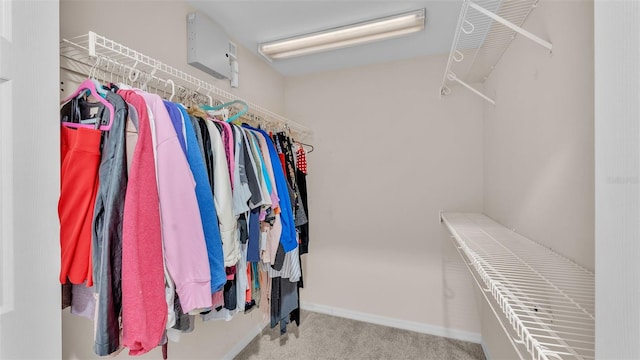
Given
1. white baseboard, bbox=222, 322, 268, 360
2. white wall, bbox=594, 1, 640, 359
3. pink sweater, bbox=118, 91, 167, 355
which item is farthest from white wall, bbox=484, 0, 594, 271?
white baseboard, bbox=222, 322, 268, 360

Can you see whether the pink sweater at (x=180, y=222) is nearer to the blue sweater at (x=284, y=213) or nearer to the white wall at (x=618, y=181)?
the blue sweater at (x=284, y=213)

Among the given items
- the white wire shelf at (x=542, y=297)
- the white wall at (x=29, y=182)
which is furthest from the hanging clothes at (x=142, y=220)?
the white wire shelf at (x=542, y=297)

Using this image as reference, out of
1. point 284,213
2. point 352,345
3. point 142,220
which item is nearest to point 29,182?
point 142,220

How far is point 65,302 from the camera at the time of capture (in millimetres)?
887

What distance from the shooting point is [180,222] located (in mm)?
857

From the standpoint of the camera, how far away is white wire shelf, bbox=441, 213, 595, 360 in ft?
1.66

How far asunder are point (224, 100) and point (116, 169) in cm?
112

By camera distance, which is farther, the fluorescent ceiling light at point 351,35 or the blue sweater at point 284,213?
the fluorescent ceiling light at point 351,35

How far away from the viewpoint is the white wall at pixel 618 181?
12.6 inches

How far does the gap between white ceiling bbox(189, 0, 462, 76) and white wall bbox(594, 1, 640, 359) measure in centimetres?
154

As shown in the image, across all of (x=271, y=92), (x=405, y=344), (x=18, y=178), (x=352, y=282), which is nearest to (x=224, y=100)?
(x=271, y=92)

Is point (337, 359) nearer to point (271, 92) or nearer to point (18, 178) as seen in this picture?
point (18, 178)

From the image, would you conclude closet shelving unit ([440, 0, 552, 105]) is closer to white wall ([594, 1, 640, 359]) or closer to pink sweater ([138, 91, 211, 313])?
white wall ([594, 1, 640, 359])

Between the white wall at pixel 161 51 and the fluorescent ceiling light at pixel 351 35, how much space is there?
352mm
